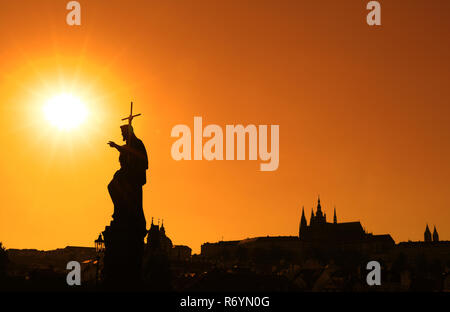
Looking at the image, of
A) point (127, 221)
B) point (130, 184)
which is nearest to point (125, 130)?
point (130, 184)

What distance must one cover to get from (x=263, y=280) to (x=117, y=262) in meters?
45.9

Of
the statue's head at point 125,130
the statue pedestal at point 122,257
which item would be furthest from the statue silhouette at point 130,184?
the statue pedestal at point 122,257

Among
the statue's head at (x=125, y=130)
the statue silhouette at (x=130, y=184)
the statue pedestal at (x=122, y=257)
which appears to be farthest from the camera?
the statue's head at (x=125, y=130)

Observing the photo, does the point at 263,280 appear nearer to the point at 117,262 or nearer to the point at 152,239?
the point at 152,239

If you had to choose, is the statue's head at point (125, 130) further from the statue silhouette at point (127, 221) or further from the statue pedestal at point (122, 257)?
the statue pedestal at point (122, 257)

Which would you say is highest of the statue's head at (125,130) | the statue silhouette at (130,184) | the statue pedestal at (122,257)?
the statue's head at (125,130)

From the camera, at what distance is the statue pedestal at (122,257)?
65.3 ft

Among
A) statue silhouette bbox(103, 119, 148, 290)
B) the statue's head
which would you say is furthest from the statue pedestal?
the statue's head

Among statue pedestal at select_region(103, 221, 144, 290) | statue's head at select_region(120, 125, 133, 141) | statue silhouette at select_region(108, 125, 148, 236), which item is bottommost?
statue pedestal at select_region(103, 221, 144, 290)

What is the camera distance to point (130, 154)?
20812 mm

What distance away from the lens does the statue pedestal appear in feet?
65.3

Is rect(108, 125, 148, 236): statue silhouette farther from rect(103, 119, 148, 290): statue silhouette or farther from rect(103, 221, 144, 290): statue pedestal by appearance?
rect(103, 221, 144, 290): statue pedestal
